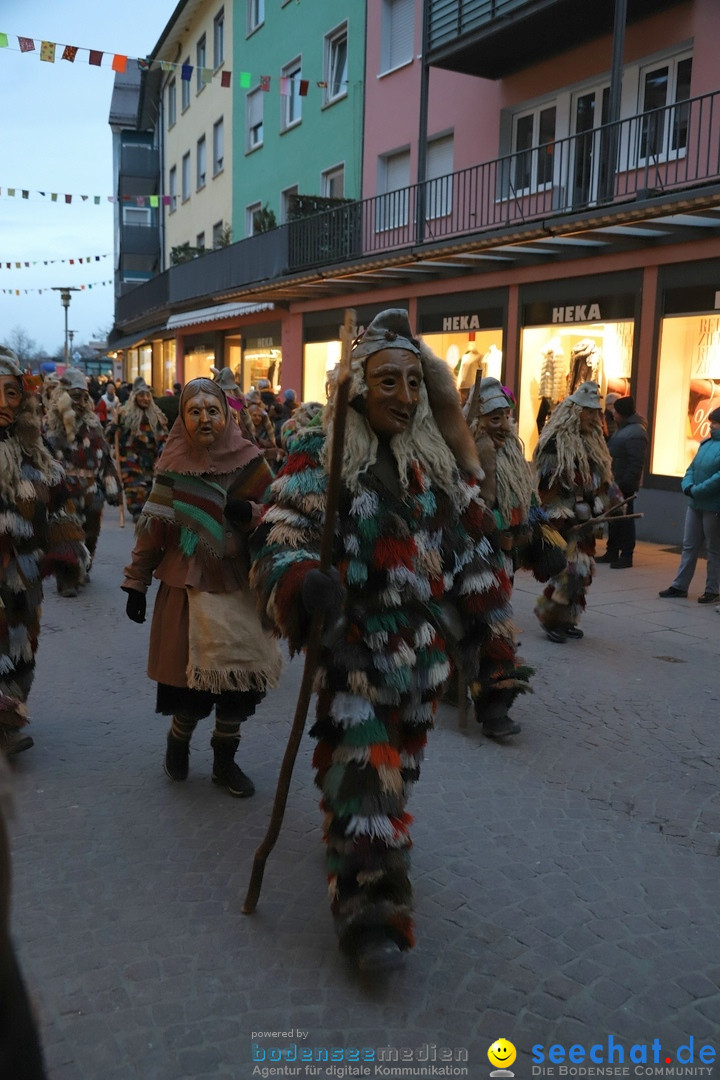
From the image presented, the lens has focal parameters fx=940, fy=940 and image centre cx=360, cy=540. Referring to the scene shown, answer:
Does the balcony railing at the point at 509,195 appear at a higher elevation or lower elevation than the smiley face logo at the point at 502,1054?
higher

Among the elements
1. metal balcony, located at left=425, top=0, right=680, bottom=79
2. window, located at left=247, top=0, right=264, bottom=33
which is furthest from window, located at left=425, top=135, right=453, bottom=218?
window, located at left=247, top=0, right=264, bottom=33

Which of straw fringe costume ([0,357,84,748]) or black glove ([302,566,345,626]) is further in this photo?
straw fringe costume ([0,357,84,748])

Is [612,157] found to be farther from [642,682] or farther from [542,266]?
[642,682]

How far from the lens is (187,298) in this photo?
27.8 m

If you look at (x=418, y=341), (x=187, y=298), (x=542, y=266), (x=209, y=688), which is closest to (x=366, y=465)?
(x=418, y=341)

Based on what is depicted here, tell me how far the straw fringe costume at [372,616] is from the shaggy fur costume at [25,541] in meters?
2.03

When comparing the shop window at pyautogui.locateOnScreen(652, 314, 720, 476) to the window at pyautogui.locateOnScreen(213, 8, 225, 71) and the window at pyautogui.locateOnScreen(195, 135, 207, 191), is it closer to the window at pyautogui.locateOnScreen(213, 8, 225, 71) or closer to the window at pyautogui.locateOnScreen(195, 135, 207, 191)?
the window at pyautogui.locateOnScreen(213, 8, 225, 71)

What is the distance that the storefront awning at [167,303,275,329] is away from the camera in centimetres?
2294

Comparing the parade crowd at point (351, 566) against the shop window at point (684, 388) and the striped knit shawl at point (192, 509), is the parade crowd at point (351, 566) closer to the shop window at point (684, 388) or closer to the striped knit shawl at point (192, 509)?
the striped knit shawl at point (192, 509)

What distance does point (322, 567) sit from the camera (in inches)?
112

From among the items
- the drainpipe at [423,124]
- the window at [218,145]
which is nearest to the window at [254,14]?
the window at [218,145]

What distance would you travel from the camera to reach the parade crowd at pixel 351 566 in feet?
9.90

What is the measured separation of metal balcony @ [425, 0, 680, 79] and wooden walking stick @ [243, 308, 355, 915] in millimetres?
12488

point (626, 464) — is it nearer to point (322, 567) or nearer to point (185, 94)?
point (322, 567)
